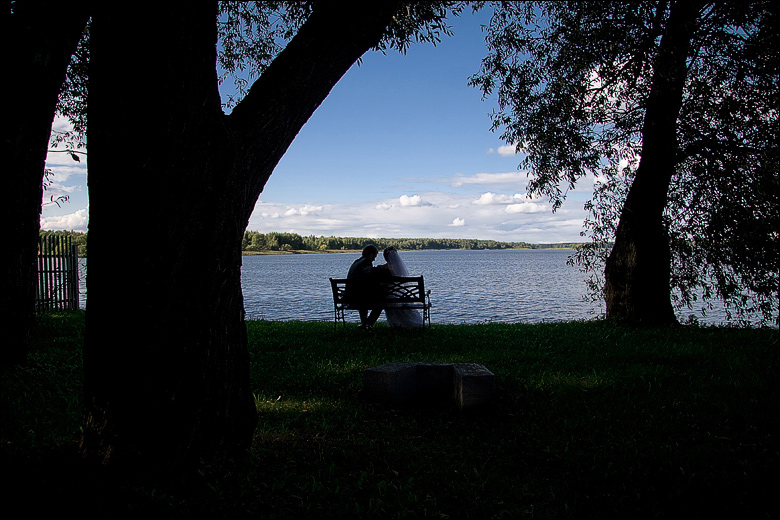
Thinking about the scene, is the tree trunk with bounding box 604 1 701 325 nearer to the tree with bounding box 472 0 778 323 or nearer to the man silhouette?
the tree with bounding box 472 0 778 323

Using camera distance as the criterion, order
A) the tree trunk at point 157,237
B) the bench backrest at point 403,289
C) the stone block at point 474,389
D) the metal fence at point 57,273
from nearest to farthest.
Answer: the tree trunk at point 157,237 → the stone block at point 474,389 → the bench backrest at point 403,289 → the metal fence at point 57,273

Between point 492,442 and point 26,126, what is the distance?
19.5 ft

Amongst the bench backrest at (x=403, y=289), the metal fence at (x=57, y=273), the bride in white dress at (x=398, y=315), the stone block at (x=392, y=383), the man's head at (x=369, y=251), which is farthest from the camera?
the metal fence at (x=57, y=273)

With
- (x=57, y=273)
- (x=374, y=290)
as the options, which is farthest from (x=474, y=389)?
(x=57, y=273)

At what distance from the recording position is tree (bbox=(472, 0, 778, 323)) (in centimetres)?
1079

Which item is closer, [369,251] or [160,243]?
[160,243]

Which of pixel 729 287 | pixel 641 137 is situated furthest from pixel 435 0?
pixel 729 287

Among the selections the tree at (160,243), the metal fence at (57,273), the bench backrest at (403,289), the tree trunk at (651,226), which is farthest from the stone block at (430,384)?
the metal fence at (57,273)

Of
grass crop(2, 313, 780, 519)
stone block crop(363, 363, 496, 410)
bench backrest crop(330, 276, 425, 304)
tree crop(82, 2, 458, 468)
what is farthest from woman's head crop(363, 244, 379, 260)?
tree crop(82, 2, 458, 468)

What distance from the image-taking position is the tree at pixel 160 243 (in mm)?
3488

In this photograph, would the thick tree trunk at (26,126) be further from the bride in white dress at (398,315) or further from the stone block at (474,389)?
the bride in white dress at (398,315)

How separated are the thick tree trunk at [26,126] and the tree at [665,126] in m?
8.21

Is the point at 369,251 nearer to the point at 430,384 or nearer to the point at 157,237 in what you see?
the point at 430,384

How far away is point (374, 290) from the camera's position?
1078 centimetres
